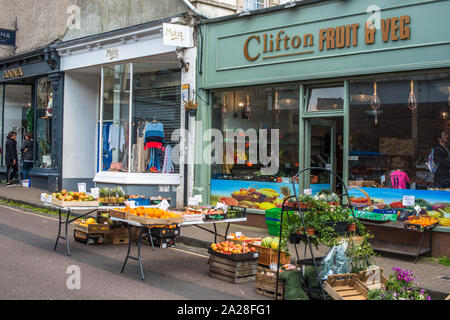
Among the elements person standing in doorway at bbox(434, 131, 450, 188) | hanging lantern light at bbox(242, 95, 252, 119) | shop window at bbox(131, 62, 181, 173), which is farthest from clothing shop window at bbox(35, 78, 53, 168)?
person standing in doorway at bbox(434, 131, 450, 188)

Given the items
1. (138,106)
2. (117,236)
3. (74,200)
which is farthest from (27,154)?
(74,200)

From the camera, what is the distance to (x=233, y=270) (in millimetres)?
7453

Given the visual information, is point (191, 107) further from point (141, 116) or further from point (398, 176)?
point (398, 176)

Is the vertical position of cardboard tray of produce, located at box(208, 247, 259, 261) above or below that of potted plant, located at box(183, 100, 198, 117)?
below

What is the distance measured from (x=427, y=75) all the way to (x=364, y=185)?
260cm

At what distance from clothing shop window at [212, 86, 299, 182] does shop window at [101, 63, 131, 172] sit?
4.07 metres

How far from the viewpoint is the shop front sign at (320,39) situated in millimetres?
10023

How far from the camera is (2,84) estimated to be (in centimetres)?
2377

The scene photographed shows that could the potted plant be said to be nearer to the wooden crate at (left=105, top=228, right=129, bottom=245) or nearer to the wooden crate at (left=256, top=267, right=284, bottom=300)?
the wooden crate at (left=105, top=228, right=129, bottom=245)

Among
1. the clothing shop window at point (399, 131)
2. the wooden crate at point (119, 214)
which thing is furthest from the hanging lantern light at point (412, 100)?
the wooden crate at point (119, 214)

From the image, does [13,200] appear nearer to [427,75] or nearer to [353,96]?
[353,96]

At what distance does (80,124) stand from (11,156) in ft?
12.9

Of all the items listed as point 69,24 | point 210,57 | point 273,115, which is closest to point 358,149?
point 273,115

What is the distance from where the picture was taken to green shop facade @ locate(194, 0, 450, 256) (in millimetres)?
9750
